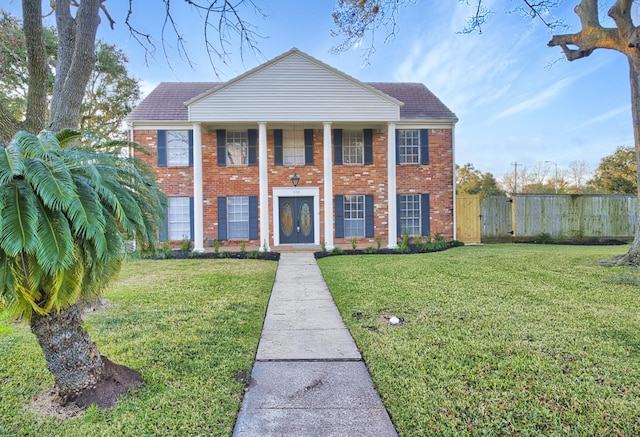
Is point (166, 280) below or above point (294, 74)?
below

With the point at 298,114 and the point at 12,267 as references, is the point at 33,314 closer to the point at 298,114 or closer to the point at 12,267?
the point at 12,267

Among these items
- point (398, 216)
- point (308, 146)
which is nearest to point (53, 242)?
point (308, 146)

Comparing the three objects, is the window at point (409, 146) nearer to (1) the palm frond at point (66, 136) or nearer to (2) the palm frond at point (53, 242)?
(1) the palm frond at point (66, 136)

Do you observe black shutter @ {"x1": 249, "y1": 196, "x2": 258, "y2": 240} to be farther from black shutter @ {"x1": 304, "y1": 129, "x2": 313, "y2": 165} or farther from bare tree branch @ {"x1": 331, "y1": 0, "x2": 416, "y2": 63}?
bare tree branch @ {"x1": 331, "y1": 0, "x2": 416, "y2": 63}

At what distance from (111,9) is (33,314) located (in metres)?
5.80

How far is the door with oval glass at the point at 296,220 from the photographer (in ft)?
42.5

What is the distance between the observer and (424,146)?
13.2 m

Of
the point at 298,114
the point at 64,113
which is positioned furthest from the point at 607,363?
the point at 298,114

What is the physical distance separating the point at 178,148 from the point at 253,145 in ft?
9.22

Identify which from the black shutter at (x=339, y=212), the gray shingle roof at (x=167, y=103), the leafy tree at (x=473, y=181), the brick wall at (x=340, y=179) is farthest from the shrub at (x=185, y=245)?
the leafy tree at (x=473, y=181)

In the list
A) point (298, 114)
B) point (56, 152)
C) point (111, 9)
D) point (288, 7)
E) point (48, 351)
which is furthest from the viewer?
point (298, 114)

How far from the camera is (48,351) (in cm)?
237

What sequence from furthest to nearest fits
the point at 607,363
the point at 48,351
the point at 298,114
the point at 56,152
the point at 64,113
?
the point at 298,114
the point at 64,113
the point at 607,363
the point at 48,351
the point at 56,152

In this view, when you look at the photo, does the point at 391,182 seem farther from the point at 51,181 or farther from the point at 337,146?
the point at 51,181
